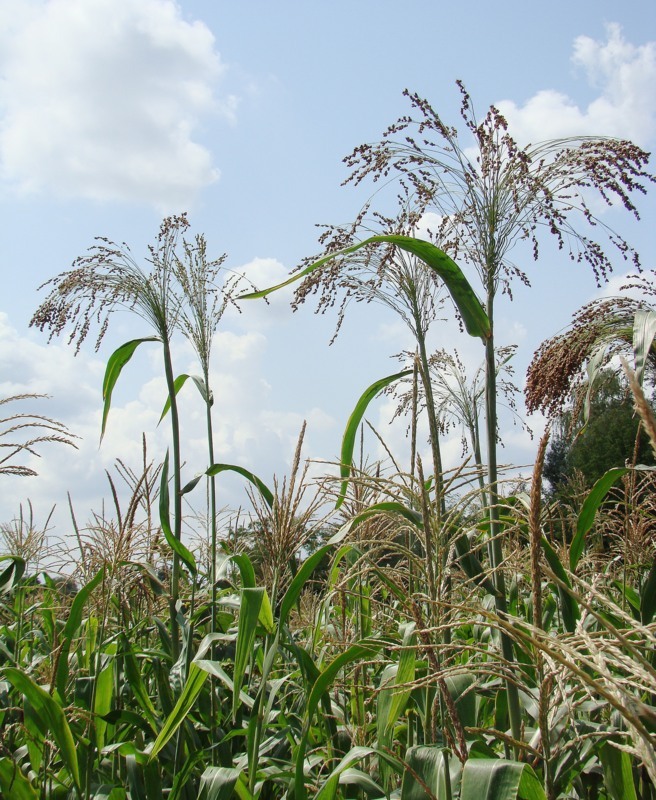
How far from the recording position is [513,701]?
1733mm

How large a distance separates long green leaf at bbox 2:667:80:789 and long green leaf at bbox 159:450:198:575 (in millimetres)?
755

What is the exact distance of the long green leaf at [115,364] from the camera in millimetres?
3398

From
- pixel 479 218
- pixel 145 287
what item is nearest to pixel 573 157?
pixel 479 218

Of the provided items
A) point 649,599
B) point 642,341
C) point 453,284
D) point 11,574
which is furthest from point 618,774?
point 11,574

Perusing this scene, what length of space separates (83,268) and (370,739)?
251 centimetres

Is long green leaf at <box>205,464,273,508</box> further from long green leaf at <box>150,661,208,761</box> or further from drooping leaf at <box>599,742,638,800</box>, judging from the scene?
drooping leaf at <box>599,742,638,800</box>

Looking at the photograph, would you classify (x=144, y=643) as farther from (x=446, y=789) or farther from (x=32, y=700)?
(x=446, y=789)

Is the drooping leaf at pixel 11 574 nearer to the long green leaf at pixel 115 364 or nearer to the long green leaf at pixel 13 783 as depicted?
the long green leaf at pixel 115 364

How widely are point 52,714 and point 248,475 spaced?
115 cm

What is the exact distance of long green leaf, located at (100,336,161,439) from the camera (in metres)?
3.40

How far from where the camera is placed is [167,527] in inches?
116

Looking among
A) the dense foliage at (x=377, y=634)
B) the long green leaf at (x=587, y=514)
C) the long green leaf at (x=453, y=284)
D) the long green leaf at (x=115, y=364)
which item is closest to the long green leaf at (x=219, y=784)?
the dense foliage at (x=377, y=634)

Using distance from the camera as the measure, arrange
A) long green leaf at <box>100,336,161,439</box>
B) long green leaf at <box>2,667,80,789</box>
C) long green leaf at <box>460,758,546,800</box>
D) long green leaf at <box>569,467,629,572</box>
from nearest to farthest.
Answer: long green leaf at <box>460,758,546,800</box> → long green leaf at <box>569,467,629,572</box> → long green leaf at <box>2,667,80,789</box> → long green leaf at <box>100,336,161,439</box>

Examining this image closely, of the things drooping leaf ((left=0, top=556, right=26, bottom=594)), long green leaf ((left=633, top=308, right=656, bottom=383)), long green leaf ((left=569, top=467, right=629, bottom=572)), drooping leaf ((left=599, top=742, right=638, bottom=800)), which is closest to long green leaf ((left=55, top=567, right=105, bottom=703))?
drooping leaf ((left=0, top=556, right=26, bottom=594))
